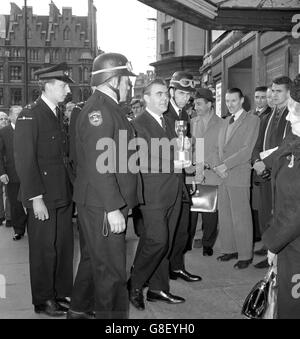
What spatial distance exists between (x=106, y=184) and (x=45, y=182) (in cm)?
107

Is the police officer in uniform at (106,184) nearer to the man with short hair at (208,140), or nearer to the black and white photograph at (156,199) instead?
the black and white photograph at (156,199)

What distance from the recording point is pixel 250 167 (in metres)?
5.83

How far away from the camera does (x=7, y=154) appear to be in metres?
8.62

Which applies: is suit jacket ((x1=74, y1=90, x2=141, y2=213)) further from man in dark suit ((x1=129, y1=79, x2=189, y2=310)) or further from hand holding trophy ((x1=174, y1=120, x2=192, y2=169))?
hand holding trophy ((x1=174, y1=120, x2=192, y2=169))

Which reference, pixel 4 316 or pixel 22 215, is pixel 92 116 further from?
pixel 22 215

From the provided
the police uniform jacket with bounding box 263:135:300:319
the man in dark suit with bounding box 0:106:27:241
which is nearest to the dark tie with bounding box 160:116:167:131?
the police uniform jacket with bounding box 263:135:300:319

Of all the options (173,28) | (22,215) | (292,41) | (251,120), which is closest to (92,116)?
(251,120)

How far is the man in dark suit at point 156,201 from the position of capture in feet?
14.1

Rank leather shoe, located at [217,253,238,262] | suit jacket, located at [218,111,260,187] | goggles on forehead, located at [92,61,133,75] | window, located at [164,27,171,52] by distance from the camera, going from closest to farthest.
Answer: goggles on forehead, located at [92,61,133,75] < suit jacket, located at [218,111,260,187] < leather shoe, located at [217,253,238,262] < window, located at [164,27,171,52]

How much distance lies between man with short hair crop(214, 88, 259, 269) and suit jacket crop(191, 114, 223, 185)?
0.54 feet

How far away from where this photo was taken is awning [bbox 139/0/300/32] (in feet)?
20.1

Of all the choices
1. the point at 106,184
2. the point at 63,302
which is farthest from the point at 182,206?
the point at 106,184

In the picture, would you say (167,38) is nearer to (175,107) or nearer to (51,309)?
(175,107)

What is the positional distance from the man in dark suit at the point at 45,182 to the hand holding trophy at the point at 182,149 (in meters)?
1.02
